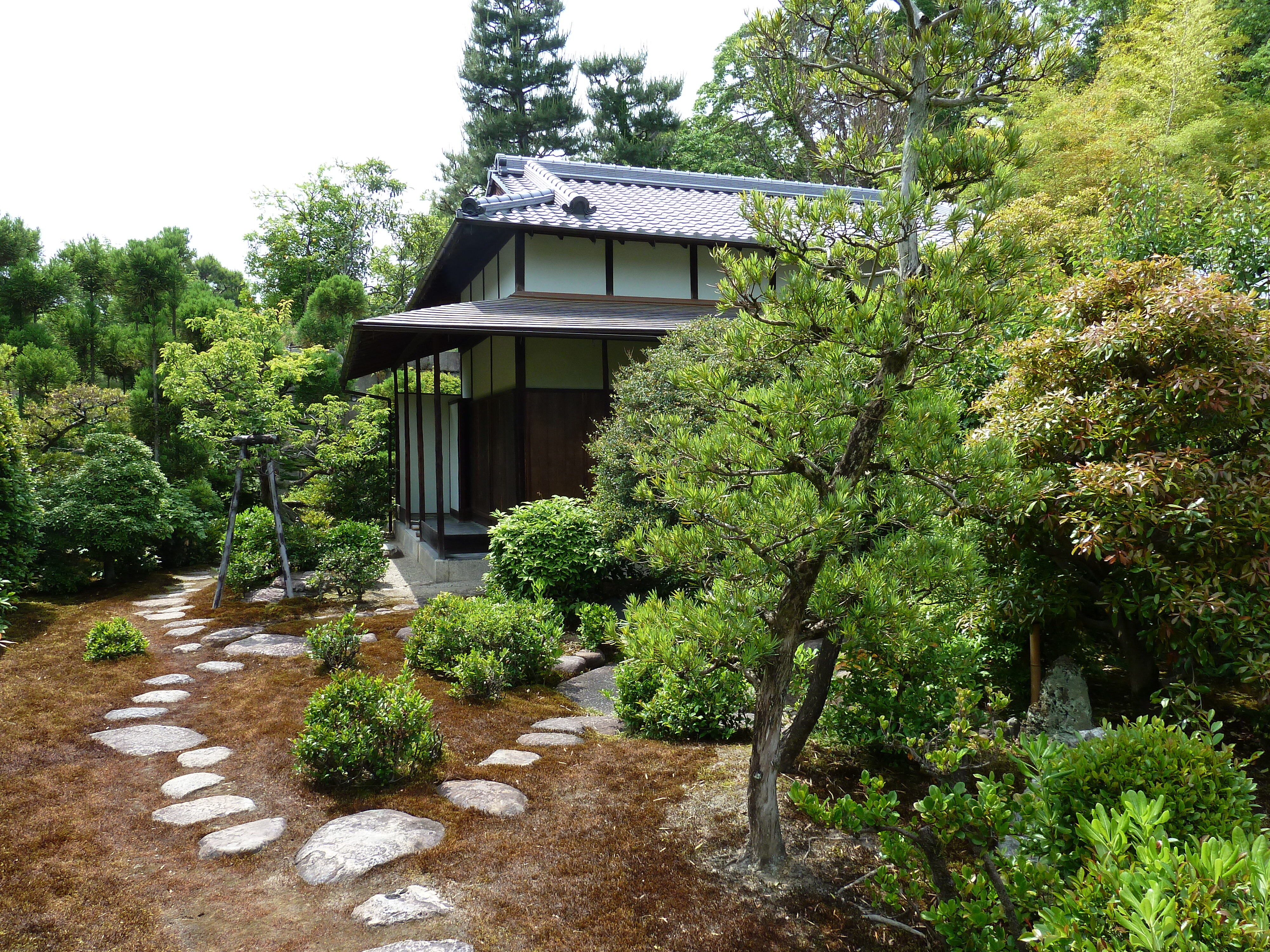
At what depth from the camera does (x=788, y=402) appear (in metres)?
2.79

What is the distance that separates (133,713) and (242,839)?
8.13ft

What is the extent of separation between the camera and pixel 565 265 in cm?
1167

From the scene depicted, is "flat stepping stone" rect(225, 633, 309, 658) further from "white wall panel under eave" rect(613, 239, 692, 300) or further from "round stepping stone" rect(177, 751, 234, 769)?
"white wall panel under eave" rect(613, 239, 692, 300)

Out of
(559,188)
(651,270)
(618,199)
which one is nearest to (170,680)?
(651,270)

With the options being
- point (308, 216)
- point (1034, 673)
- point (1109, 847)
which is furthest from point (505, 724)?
point (308, 216)

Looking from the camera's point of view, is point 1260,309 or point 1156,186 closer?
point 1260,309

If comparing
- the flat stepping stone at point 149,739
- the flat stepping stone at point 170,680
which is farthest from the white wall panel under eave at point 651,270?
the flat stepping stone at point 149,739

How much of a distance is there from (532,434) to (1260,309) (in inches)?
328

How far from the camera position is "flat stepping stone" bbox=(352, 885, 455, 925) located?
2.79m

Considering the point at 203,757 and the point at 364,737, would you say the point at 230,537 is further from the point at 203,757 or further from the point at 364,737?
the point at 364,737

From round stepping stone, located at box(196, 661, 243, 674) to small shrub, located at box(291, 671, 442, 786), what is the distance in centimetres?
264

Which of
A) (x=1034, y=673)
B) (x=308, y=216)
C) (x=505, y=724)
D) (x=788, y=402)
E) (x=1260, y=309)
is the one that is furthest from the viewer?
(x=308, y=216)

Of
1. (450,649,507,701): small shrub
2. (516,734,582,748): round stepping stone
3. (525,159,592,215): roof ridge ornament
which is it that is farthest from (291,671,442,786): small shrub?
(525,159,592,215): roof ridge ornament

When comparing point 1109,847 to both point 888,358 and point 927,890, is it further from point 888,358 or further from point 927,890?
point 888,358
